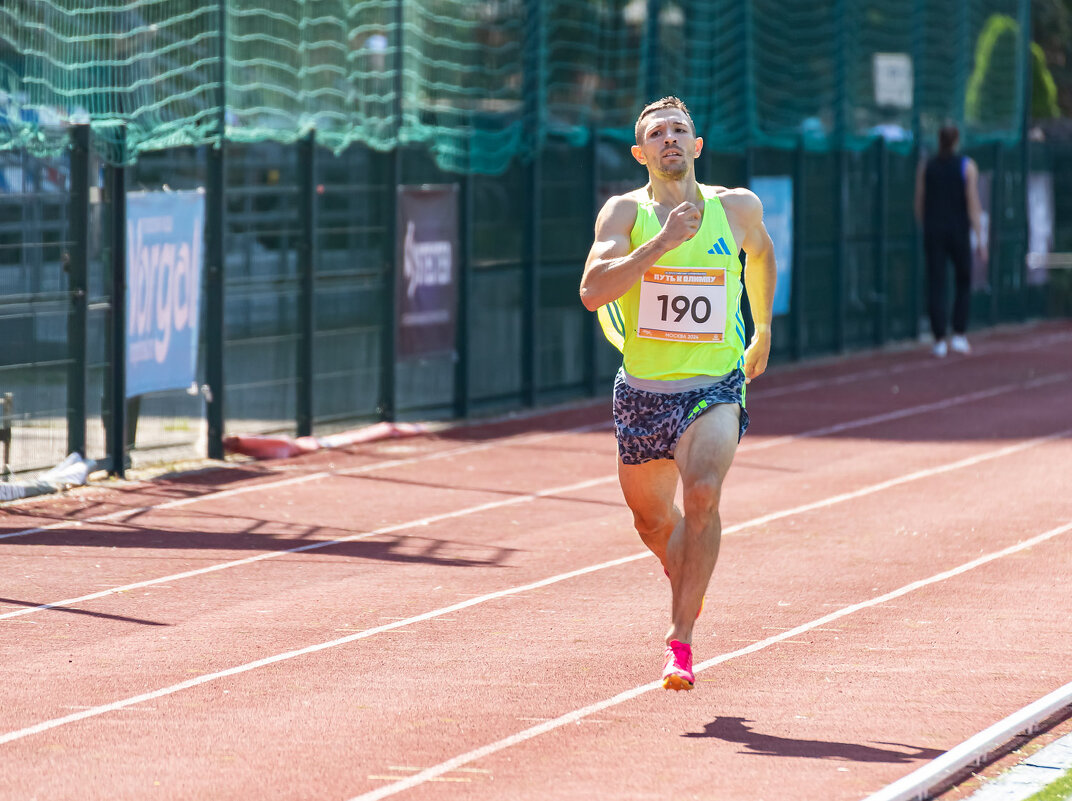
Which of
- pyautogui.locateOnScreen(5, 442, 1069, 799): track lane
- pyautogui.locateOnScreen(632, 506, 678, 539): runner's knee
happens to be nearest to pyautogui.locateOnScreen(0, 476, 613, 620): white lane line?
pyautogui.locateOnScreen(5, 442, 1069, 799): track lane

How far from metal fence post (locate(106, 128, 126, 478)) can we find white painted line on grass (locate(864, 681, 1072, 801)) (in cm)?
808

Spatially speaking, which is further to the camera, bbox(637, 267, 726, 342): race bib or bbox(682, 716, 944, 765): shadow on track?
bbox(637, 267, 726, 342): race bib

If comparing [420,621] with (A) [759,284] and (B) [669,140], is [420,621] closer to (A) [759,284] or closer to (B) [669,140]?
(A) [759,284]

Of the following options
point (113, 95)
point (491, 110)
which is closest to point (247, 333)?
point (113, 95)

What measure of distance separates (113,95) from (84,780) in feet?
27.3

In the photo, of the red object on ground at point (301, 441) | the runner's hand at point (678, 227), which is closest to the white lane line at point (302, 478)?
the red object on ground at point (301, 441)

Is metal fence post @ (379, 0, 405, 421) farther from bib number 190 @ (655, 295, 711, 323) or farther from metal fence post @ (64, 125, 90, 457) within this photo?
bib number 190 @ (655, 295, 711, 323)

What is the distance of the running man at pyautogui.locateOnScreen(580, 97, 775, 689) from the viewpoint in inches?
281

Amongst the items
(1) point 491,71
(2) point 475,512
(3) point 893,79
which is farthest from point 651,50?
(2) point 475,512

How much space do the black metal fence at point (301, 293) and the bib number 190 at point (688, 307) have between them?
6.26 meters

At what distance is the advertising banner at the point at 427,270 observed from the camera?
54.6ft

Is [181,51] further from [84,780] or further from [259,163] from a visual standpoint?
[84,780]

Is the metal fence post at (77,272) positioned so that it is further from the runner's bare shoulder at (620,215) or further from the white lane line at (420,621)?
the runner's bare shoulder at (620,215)

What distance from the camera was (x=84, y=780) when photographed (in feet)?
20.1
